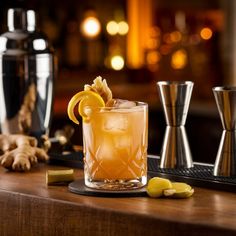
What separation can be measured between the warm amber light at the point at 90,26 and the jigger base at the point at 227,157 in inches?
A: 187

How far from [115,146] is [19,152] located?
1.30ft

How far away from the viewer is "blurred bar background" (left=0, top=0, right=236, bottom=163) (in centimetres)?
612

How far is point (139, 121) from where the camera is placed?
163 cm

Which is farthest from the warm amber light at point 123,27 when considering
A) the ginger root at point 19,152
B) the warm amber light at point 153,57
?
the ginger root at point 19,152

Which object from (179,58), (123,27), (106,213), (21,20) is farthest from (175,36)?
(106,213)

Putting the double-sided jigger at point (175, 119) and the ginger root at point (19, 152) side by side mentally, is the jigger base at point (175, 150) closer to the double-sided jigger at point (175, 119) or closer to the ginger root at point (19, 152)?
the double-sided jigger at point (175, 119)

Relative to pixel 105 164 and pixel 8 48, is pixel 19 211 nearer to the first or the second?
pixel 105 164

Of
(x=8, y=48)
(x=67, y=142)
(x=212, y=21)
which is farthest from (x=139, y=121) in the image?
(x=212, y=21)

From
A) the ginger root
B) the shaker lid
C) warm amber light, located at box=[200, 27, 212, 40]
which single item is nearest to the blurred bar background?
warm amber light, located at box=[200, 27, 212, 40]

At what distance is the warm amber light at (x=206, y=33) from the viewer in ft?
23.8

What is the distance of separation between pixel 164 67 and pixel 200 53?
1.24 ft

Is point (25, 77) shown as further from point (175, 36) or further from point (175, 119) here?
point (175, 36)

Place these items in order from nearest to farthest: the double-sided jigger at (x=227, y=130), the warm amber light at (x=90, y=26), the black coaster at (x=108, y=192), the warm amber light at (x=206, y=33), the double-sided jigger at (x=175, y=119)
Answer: the black coaster at (x=108, y=192) → the double-sided jigger at (x=227, y=130) → the double-sided jigger at (x=175, y=119) → the warm amber light at (x=90, y=26) → the warm amber light at (x=206, y=33)

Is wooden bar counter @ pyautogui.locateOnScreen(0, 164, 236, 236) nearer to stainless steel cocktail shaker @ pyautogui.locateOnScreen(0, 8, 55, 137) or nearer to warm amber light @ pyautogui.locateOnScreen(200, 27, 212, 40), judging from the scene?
stainless steel cocktail shaker @ pyautogui.locateOnScreen(0, 8, 55, 137)
